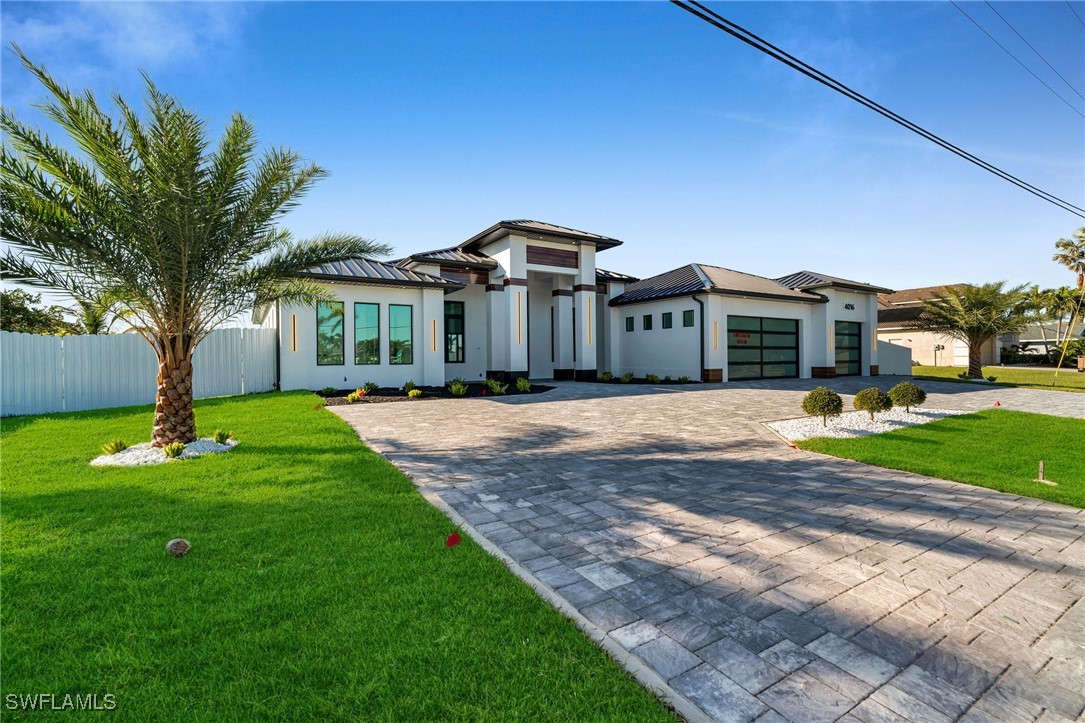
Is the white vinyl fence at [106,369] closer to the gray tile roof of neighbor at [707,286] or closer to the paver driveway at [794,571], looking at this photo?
the paver driveway at [794,571]

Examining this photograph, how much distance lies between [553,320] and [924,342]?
118ft

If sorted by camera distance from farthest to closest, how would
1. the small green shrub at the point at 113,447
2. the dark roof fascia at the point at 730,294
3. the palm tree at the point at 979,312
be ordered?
the palm tree at the point at 979,312 < the dark roof fascia at the point at 730,294 < the small green shrub at the point at 113,447

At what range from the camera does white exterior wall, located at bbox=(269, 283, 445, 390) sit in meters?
15.6

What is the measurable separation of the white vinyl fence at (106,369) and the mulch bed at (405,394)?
254 centimetres

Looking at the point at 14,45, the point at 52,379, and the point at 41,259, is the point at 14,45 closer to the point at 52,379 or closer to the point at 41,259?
the point at 41,259

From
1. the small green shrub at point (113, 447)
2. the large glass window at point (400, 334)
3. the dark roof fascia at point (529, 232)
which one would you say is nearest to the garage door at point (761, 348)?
the dark roof fascia at point (529, 232)

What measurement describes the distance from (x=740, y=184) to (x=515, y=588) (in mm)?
12935

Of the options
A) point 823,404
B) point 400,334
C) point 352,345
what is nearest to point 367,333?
point 352,345

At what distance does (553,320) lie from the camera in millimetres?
23266

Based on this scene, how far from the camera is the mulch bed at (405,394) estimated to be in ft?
45.2

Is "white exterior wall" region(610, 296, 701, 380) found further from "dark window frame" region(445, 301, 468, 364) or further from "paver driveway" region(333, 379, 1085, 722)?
"paver driveway" region(333, 379, 1085, 722)

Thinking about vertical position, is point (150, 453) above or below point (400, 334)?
below

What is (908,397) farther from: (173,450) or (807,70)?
(173,450)

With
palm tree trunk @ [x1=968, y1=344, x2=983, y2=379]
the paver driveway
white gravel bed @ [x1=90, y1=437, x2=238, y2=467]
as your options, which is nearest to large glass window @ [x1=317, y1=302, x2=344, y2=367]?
white gravel bed @ [x1=90, y1=437, x2=238, y2=467]
